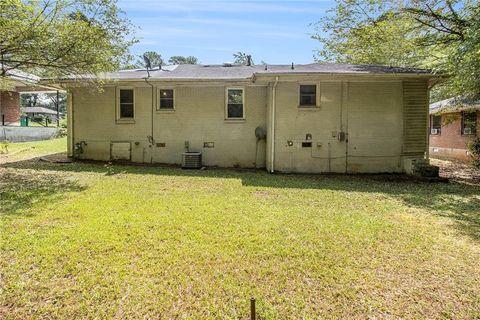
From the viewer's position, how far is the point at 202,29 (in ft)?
47.3

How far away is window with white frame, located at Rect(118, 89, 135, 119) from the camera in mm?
11641

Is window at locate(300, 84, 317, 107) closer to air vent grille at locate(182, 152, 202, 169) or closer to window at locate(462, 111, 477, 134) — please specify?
air vent grille at locate(182, 152, 202, 169)

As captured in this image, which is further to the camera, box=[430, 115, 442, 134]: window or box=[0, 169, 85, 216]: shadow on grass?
box=[430, 115, 442, 134]: window

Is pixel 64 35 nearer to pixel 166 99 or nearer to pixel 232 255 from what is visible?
pixel 166 99

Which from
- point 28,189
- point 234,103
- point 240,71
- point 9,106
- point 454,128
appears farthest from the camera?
point 9,106

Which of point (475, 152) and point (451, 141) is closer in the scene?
point (475, 152)

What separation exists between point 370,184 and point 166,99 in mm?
7661

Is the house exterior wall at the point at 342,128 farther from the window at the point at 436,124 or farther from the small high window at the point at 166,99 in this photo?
the window at the point at 436,124

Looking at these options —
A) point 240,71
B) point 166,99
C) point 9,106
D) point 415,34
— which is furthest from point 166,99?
point 9,106

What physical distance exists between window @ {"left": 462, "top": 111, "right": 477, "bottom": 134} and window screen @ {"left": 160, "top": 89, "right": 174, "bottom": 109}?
13863 mm

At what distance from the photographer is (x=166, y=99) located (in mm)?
11516

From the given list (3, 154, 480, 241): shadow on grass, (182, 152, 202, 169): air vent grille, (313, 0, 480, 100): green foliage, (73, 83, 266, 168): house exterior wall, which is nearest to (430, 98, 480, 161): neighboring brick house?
(313, 0, 480, 100): green foliage

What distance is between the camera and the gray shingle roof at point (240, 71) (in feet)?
31.5

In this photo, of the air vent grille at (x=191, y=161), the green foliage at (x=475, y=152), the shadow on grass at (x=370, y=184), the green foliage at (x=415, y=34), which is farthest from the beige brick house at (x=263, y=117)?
the green foliage at (x=475, y=152)
